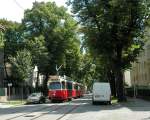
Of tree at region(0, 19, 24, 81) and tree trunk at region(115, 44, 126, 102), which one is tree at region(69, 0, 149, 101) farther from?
tree at region(0, 19, 24, 81)

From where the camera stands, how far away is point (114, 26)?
5056 centimetres

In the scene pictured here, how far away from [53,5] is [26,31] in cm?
777

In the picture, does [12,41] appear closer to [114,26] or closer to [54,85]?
[54,85]

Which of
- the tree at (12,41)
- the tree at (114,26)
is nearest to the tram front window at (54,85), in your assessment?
the tree at (114,26)

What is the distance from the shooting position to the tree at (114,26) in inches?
1961

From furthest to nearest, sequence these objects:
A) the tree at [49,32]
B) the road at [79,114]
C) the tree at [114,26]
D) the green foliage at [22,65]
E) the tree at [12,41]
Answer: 1. the tree at [12,41]
2. the tree at [49,32]
3. the green foliage at [22,65]
4. the tree at [114,26]
5. the road at [79,114]

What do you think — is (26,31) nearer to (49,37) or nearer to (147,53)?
(49,37)

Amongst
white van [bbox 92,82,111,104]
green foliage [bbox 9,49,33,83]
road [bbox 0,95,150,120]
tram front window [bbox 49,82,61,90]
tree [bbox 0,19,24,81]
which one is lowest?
road [bbox 0,95,150,120]

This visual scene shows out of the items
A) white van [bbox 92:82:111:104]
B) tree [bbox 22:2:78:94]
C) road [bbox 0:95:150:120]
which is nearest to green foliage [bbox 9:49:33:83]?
tree [bbox 22:2:78:94]

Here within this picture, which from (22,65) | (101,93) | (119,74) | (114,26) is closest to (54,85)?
(119,74)

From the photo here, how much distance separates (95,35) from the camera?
50.6 m

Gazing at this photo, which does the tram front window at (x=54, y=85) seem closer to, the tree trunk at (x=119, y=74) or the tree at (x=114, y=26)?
the tree at (x=114, y=26)

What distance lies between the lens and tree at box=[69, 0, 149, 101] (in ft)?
163

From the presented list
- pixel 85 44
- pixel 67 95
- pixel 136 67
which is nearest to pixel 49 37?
pixel 136 67
